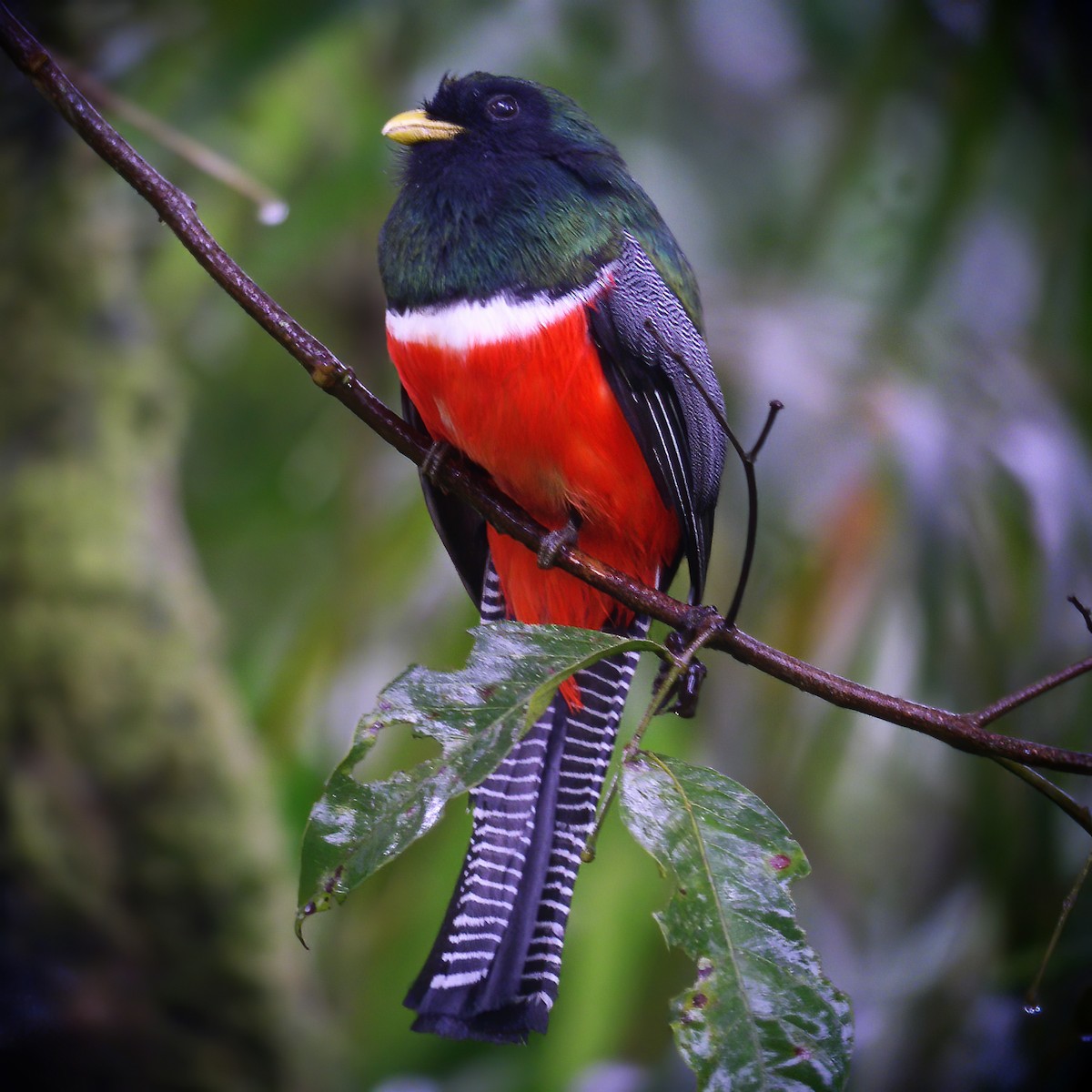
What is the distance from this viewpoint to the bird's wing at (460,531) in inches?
65.9

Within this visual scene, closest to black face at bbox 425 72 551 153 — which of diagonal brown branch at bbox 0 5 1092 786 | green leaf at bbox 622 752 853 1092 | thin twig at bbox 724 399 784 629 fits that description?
diagonal brown branch at bbox 0 5 1092 786

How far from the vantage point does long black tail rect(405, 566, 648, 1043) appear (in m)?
1.31

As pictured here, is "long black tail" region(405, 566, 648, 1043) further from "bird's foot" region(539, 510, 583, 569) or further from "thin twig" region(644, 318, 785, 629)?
"thin twig" region(644, 318, 785, 629)

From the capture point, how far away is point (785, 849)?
1.11 m

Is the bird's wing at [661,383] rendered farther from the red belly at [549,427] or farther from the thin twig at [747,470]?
the thin twig at [747,470]

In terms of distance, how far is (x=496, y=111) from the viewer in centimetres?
164

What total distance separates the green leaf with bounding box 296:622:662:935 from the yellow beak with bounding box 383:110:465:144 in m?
0.78

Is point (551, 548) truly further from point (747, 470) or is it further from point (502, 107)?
point (502, 107)

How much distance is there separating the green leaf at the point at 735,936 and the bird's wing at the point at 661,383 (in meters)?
0.49

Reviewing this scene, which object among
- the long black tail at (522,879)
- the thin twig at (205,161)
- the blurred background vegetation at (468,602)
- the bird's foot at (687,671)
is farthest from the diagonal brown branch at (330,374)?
the blurred background vegetation at (468,602)

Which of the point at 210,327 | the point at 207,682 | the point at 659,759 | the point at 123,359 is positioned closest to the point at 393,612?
the point at 207,682

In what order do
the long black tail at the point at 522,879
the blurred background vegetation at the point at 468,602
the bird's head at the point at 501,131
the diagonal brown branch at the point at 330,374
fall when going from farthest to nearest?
the blurred background vegetation at the point at 468,602, the bird's head at the point at 501,131, the long black tail at the point at 522,879, the diagonal brown branch at the point at 330,374

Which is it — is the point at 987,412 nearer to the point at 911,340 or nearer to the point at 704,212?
the point at 911,340

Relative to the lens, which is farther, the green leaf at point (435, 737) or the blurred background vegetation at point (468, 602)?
the blurred background vegetation at point (468, 602)
